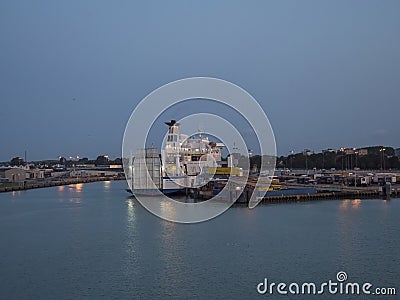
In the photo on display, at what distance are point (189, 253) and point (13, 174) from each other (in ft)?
78.9

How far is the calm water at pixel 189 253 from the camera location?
5965mm

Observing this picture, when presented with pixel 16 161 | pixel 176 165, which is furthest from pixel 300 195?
pixel 16 161

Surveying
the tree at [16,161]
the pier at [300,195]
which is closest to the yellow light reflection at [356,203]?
the pier at [300,195]

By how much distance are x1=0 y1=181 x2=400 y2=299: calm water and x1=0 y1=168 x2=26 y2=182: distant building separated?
17329 millimetres

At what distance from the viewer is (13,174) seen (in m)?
29.0

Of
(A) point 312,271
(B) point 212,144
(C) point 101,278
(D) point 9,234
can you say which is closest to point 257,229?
(A) point 312,271

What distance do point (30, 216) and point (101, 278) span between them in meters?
7.29

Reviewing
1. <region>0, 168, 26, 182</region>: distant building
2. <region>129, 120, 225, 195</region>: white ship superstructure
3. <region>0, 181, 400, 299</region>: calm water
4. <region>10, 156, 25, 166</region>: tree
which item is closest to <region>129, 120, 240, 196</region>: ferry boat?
<region>129, 120, 225, 195</region>: white ship superstructure

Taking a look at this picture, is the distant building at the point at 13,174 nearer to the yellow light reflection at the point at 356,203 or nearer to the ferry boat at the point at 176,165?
the ferry boat at the point at 176,165

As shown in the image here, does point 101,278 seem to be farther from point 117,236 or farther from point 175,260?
point 117,236

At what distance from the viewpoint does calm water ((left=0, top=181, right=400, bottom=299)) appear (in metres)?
5.96

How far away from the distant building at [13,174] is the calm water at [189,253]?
56.9 feet

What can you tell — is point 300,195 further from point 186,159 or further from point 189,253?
point 189,253

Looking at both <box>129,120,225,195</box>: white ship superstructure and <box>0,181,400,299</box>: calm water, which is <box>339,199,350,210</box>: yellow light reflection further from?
<box>129,120,225,195</box>: white ship superstructure
